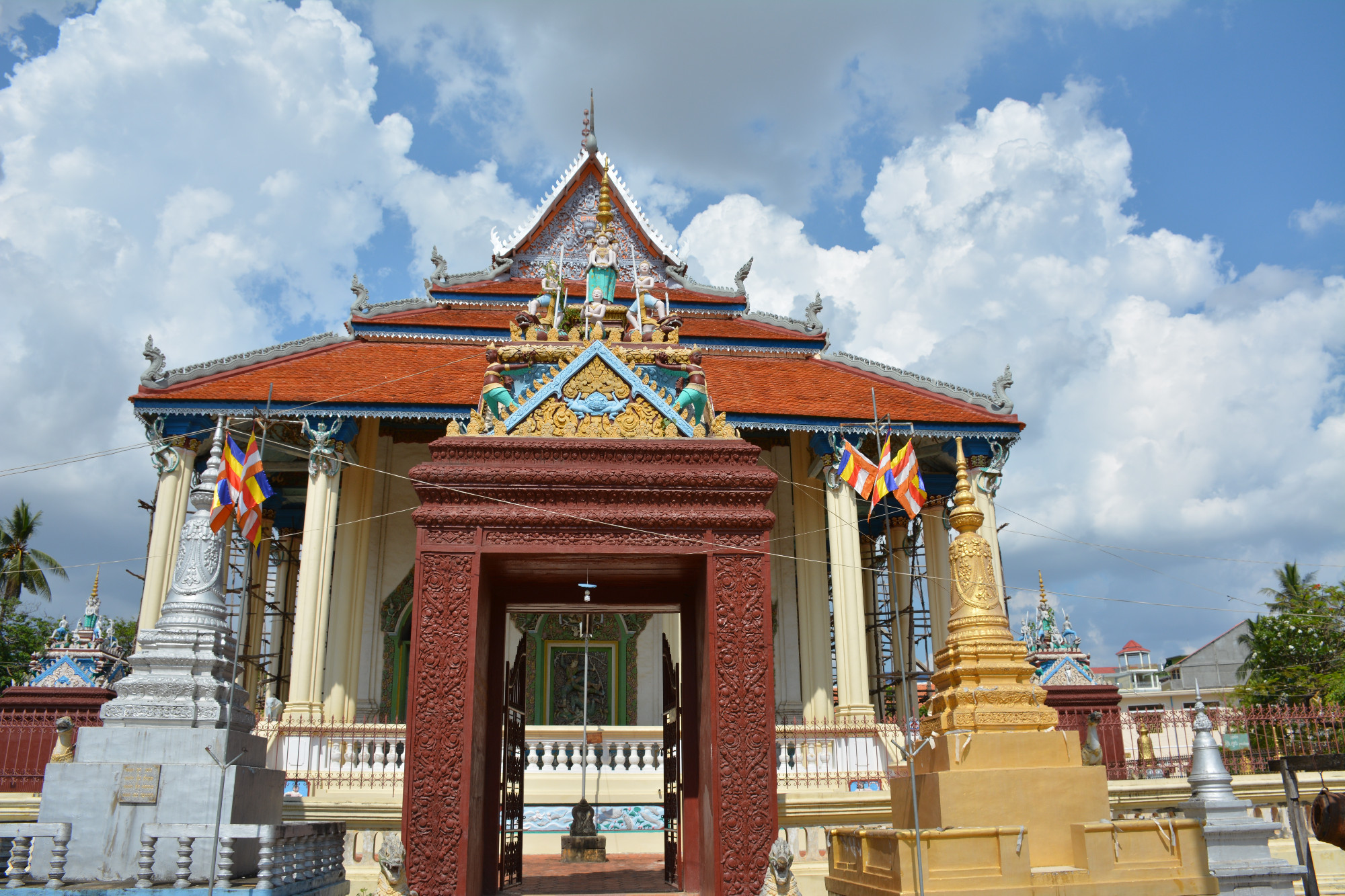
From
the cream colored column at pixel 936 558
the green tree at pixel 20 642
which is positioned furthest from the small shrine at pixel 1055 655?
the green tree at pixel 20 642

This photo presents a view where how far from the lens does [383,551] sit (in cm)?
1906

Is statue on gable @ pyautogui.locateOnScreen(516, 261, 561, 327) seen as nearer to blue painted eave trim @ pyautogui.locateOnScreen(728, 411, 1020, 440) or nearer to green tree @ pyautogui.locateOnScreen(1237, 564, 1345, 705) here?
blue painted eave trim @ pyautogui.locateOnScreen(728, 411, 1020, 440)

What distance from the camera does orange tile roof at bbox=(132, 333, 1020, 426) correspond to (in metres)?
16.3

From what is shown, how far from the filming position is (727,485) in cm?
725

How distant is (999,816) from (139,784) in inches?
220

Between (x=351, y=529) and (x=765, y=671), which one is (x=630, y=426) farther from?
(x=351, y=529)

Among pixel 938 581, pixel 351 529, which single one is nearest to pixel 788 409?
pixel 938 581

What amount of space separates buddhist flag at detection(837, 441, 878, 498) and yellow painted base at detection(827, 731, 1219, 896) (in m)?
7.07

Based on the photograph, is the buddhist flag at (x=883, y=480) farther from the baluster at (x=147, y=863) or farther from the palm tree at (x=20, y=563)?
the palm tree at (x=20, y=563)

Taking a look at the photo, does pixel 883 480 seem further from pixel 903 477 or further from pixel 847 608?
pixel 847 608

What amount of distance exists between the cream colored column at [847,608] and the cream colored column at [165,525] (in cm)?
1077

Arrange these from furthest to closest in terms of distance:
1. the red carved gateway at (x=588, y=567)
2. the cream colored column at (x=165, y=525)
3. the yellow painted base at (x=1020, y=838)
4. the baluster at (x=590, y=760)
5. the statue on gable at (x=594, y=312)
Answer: the cream colored column at (x=165, y=525)
the baluster at (x=590, y=760)
the statue on gable at (x=594, y=312)
the red carved gateway at (x=588, y=567)
the yellow painted base at (x=1020, y=838)

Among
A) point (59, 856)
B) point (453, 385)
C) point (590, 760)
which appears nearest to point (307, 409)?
point (453, 385)

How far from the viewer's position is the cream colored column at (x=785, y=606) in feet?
60.7
